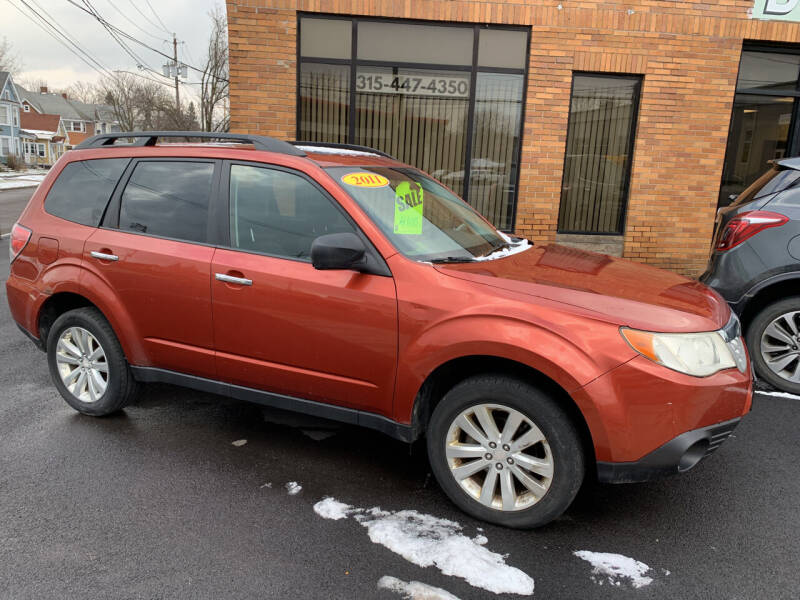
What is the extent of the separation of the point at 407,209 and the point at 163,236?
4.88ft

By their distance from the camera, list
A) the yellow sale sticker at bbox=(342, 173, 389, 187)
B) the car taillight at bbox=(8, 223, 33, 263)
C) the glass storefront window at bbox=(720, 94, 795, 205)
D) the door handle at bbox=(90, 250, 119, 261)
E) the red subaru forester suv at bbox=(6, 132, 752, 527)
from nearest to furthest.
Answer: the red subaru forester suv at bbox=(6, 132, 752, 527) → the yellow sale sticker at bbox=(342, 173, 389, 187) → the door handle at bbox=(90, 250, 119, 261) → the car taillight at bbox=(8, 223, 33, 263) → the glass storefront window at bbox=(720, 94, 795, 205)

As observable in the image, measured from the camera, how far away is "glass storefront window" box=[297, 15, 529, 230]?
8.38m

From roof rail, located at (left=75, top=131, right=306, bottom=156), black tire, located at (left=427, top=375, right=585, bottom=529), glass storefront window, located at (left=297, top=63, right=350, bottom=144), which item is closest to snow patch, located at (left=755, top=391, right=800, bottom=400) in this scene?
black tire, located at (left=427, top=375, right=585, bottom=529)

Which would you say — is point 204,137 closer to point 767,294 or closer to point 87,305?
point 87,305

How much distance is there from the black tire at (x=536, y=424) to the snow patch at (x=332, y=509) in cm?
50

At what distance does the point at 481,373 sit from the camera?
301 cm

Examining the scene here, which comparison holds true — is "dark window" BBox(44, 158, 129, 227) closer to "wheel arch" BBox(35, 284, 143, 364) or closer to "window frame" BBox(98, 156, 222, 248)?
"window frame" BBox(98, 156, 222, 248)

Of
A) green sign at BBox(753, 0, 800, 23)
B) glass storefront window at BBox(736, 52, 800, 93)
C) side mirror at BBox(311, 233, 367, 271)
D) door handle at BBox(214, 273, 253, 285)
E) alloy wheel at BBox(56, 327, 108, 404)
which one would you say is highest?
green sign at BBox(753, 0, 800, 23)

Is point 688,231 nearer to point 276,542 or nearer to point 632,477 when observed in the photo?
point 632,477

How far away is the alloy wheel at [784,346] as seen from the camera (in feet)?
15.8

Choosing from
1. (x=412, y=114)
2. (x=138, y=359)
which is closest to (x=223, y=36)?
(x=412, y=114)

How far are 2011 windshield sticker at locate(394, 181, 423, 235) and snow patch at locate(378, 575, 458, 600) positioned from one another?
5.59 ft

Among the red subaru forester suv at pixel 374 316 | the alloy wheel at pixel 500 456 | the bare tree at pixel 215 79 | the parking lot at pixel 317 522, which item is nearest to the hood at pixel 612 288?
the red subaru forester suv at pixel 374 316

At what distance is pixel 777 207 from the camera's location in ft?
15.9
